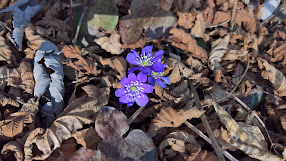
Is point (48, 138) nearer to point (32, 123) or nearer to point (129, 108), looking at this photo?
point (32, 123)

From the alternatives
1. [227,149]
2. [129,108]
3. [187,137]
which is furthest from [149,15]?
[227,149]

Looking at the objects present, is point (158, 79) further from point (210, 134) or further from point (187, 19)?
point (187, 19)

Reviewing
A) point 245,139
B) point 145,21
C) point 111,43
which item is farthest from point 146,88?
point 245,139

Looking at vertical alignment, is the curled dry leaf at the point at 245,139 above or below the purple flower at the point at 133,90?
below

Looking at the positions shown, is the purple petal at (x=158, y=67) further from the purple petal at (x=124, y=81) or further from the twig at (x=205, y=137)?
the twig at (x=205, y=137)

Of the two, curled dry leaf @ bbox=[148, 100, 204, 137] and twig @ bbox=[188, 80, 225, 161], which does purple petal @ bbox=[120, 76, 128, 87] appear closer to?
curled dry leaf @ bbox=[148, 100, 204, 137]

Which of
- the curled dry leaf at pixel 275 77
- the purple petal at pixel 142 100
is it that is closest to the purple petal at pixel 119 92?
the purple petal at pixel 142 100
